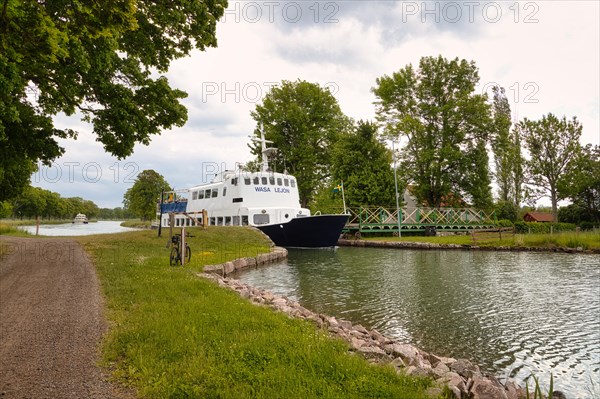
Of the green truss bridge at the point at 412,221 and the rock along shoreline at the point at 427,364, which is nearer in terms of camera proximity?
the rock along shoreline at the point at 427,364

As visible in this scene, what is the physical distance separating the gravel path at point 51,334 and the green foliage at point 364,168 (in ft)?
104

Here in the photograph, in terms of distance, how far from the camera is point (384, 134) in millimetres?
42312

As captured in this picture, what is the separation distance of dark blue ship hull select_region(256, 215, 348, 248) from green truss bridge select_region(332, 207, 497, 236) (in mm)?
8717

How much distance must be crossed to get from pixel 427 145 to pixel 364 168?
8059mm

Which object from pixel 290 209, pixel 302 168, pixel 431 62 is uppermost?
pixel 431 62

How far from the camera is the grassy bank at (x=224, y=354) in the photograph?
3920 mm

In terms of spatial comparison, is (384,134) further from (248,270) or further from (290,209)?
(248,270)

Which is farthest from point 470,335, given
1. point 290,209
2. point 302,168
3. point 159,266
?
point 302,168

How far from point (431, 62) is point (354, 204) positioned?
18664 mm

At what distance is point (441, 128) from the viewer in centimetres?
4256

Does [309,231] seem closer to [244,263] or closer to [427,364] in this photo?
[244,263]

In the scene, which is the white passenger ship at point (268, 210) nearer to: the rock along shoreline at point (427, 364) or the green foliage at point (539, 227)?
the rock along shoreline at point (427, 364)

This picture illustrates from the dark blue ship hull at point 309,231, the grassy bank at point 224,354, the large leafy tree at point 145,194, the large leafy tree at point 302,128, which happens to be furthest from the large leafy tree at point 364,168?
the large leafy tree at point 145,194

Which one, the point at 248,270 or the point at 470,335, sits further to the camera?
the point at 248,270
